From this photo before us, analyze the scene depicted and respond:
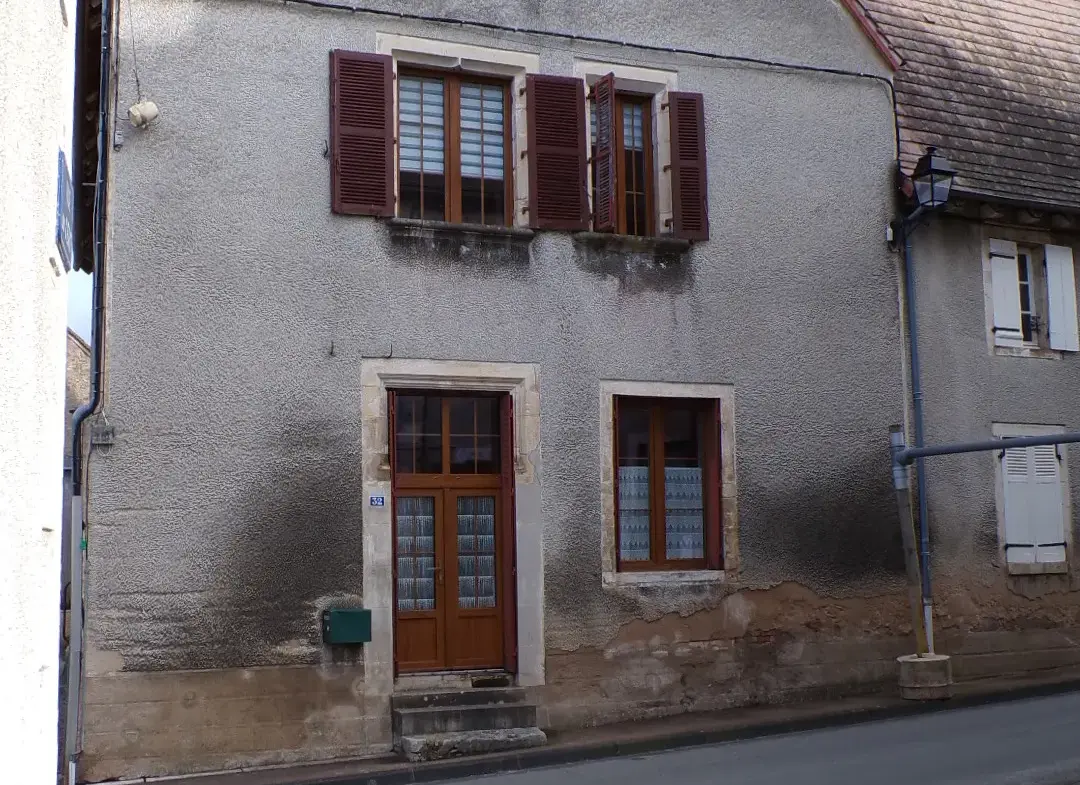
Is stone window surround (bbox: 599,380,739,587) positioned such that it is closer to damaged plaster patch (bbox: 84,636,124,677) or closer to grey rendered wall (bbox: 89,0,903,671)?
grey rendered wall (bbox: 89,0,903,671)

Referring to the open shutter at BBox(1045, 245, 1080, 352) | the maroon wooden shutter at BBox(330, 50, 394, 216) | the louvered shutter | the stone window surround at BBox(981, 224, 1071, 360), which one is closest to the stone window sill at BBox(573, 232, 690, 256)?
the maroon wooden shutter at BBox(330, 50, 394, 216)

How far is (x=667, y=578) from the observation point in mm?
12062

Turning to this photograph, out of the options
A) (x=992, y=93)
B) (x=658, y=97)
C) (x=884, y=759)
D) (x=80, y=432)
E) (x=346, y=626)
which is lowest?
(x=884, y=759)

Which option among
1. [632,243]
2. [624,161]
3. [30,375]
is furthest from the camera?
[624,161]

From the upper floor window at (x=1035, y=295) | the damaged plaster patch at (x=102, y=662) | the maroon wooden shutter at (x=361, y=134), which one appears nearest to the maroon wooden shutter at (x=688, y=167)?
the maroon wooden shutter at (x=361, y=134)

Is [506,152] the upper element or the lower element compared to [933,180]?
upper

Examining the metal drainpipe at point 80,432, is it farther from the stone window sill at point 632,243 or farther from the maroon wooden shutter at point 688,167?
the maroon wooden shutter at point 688,167

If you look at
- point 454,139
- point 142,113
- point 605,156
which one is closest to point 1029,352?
point 605,156

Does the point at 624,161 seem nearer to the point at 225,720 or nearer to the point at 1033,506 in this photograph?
the point at 1033,506

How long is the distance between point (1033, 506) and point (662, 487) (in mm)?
4427

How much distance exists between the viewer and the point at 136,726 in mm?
10023

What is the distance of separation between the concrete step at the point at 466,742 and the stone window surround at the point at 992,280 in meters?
6.62

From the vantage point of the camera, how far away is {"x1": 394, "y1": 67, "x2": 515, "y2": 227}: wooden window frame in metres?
11.8

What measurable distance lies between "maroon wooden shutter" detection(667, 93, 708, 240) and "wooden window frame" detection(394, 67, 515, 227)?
158cm
